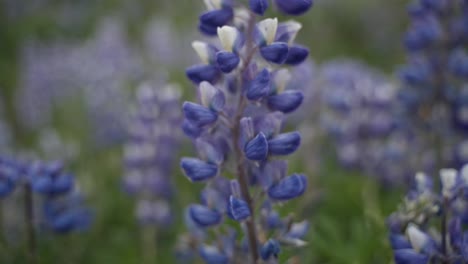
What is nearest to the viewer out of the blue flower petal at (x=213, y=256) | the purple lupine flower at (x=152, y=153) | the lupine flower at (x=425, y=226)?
the lupine flower at (x=425, y=226)

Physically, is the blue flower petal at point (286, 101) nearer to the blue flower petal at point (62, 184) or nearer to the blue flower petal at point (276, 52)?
the blue flower petal at point (276, 52)

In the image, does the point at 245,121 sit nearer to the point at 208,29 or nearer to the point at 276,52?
the point at 276,52

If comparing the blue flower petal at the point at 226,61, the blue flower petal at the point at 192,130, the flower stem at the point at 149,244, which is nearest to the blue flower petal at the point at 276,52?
the blue flower petal at the point at 226,61

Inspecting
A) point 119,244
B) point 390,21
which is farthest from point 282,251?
point 390,21

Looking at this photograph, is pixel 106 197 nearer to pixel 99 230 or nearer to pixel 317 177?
pixel 99 230

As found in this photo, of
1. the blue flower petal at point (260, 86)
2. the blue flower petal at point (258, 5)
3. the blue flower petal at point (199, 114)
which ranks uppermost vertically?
the blue flower petal at point (258, 5)

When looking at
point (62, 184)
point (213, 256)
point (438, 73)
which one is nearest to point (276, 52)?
point (213, 256)

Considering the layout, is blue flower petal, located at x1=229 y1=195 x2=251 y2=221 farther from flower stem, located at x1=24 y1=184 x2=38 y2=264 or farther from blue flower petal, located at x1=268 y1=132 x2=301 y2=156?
flower stem, located at x1=24 y1=184 x2=38 y2=264
